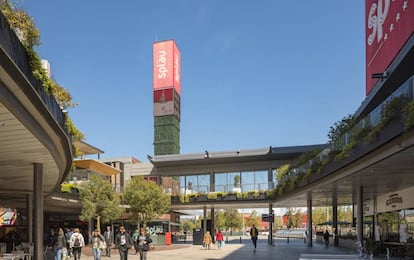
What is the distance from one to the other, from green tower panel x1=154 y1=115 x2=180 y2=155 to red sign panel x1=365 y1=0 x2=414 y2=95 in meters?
47.1

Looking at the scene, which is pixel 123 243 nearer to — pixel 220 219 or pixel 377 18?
pixel 377 18

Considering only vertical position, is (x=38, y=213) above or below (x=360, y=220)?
above

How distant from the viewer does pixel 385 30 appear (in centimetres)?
2995

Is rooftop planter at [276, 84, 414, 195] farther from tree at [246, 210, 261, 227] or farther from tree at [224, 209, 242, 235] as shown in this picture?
tree at [246, 210, 261, 227]

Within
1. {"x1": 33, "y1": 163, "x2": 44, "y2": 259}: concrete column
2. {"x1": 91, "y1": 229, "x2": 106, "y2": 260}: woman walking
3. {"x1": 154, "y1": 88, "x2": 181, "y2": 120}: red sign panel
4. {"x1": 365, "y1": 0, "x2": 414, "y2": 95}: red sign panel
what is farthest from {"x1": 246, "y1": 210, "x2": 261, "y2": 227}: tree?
{"x1": 33, "y1": 163, "x2": 44, "y2": 259}: concrete column

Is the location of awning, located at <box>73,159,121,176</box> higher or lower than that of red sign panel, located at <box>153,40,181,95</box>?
lower

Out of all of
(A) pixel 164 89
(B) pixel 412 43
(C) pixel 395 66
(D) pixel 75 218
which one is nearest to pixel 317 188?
(C) pixel 395 66

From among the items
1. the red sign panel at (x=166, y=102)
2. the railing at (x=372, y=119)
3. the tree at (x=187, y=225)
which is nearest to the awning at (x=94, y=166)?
the railing at (x=372, y=119)

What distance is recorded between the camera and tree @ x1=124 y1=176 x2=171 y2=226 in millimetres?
35081

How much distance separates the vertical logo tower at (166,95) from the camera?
7650 cm

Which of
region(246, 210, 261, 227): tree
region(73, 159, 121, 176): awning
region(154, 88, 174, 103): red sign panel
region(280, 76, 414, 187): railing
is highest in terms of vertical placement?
region(154, 88, 174, 103): red sign panel

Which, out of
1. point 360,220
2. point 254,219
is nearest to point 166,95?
point 254,219

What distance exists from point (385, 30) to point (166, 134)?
178 ft

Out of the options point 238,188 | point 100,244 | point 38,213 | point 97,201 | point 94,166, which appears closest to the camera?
point 38,213
